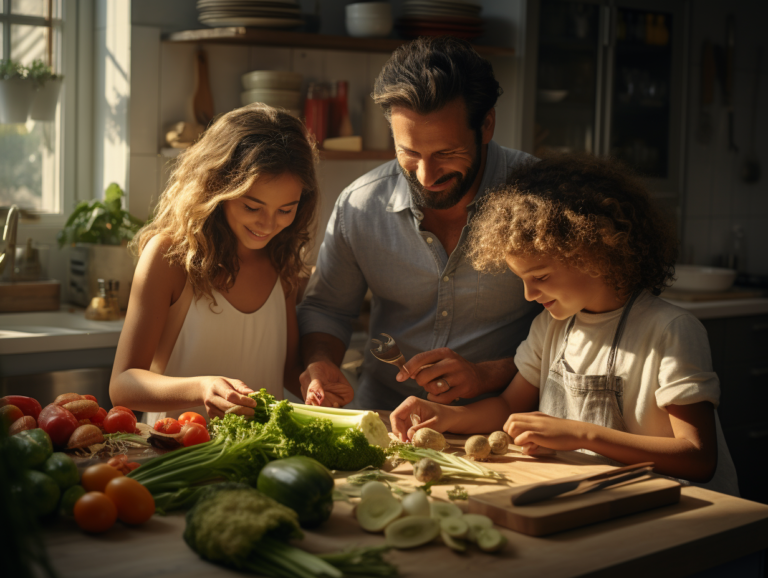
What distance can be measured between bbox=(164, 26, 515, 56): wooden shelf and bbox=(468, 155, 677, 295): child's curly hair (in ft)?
5.31

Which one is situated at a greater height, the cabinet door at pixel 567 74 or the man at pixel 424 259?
the cabinet door at pixel 567 74

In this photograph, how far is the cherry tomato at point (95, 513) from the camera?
1.07 metres

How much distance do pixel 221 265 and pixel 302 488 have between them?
957 millimetres

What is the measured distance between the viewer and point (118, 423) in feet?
4.94

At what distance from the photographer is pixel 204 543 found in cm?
98

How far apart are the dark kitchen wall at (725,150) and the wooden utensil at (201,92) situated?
2.52 meters

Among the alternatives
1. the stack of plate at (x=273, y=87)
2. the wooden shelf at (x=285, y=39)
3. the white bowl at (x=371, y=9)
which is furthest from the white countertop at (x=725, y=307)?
the stack of plate at (x=273, y=87)

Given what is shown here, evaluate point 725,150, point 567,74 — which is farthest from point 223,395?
point 725,150

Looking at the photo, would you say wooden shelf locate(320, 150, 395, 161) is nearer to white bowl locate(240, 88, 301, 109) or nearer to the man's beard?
white bowl locate(240, 88, 301, 109)

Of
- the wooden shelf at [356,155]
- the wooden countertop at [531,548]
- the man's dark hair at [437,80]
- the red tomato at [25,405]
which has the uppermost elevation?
the man's dark hair at [437,80]

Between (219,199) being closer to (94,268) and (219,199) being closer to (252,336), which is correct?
(252,336)

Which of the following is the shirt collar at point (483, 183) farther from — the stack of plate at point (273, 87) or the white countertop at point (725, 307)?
the white countertop at point (725, 307)

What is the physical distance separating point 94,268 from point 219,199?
1.37 meters

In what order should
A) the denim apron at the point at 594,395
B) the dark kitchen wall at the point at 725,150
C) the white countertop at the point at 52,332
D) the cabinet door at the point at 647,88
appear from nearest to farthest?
the denim apron at the point at 594,395 → the white countertop at the point at 52,332 → the cabinet door at the point at 647,88 → the dark kitchen wall at the point at 725,150
